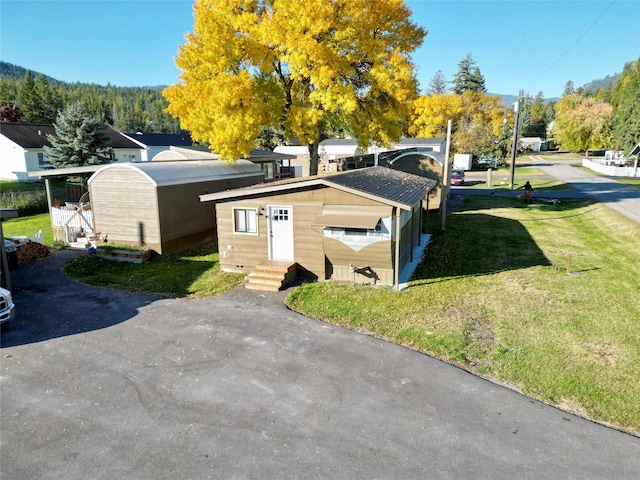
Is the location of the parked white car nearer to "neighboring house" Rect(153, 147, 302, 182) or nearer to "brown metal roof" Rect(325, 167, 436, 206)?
"brown metal roof" Rect(325, 167, 436, 206)

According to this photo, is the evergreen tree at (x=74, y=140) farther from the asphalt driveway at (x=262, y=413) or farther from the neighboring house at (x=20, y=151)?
the asphalt driveway at (x=262, y=413)

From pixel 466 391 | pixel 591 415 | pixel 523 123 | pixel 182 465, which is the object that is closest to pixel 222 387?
pixel 182 465

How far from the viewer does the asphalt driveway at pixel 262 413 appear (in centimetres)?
561

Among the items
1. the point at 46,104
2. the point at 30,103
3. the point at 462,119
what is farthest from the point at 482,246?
the point at 46,104

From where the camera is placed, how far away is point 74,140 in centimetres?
3297

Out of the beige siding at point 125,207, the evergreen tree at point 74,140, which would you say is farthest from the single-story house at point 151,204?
the evergreen tree at point 74,140

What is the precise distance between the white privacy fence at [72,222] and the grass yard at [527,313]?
11165 mm

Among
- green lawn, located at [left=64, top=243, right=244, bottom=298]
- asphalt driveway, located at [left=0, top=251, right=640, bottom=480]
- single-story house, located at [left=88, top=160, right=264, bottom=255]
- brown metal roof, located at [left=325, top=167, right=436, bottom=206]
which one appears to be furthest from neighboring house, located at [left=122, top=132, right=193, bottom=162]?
asphalt driveway, located at [left=0, top=251, right=640, bottom=480]

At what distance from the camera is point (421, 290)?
1218 centimetres

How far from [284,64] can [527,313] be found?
1617 centimetres

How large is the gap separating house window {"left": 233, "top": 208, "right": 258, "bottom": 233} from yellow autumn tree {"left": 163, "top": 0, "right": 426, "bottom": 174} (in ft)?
20.7

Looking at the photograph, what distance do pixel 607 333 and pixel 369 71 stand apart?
1530 cm

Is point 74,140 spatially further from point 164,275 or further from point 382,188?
point 382,188

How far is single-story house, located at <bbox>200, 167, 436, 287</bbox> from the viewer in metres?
Result: 12.1
